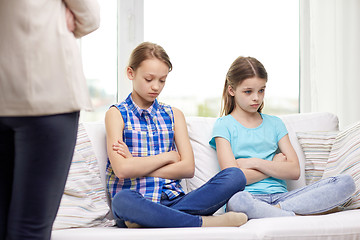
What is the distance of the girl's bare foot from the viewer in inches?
69.4

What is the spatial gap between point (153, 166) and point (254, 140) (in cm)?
59

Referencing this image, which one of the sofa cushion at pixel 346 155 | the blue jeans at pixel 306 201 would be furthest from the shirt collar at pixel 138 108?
the sofa cushion at pixel 346 155

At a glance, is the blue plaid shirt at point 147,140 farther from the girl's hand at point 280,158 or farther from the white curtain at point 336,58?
the white curtain at point 336,58

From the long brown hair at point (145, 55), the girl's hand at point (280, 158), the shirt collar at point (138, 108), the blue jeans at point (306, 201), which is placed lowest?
the blue jeans at point (306, 201)

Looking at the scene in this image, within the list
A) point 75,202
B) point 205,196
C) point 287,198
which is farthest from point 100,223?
point 287,198

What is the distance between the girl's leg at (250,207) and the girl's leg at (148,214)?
17 cm

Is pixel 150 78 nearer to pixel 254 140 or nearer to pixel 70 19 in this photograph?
pixel 254 140

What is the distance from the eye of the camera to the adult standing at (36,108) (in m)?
0.88

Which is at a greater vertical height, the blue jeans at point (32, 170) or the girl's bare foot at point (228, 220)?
the blue jeans at point (32, 170)

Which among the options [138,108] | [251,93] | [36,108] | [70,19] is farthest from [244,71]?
[36,108]

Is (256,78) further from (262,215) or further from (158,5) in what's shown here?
(158,5)

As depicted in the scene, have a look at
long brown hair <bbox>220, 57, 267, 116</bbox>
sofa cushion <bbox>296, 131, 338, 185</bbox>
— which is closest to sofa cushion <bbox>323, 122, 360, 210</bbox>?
sofa cushion <bbox>296, 131, 338, 185</bbox>

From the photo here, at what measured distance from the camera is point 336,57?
10.7 ft

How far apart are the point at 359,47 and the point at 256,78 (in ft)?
4.32
